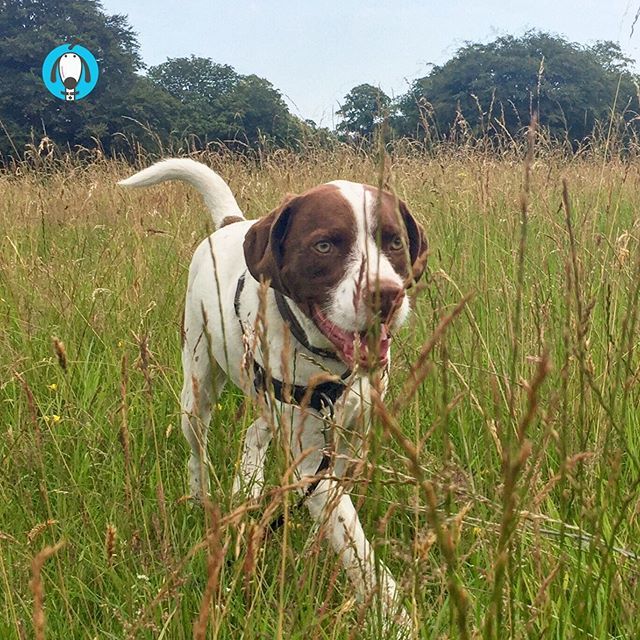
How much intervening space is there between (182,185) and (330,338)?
3.84 m

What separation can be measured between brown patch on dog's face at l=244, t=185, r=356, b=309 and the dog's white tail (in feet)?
3.06

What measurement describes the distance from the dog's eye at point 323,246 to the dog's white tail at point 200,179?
1.07 meters

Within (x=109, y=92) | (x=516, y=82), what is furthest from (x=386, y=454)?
(x=109, y=92)

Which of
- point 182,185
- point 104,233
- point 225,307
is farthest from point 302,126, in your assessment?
point 225,307

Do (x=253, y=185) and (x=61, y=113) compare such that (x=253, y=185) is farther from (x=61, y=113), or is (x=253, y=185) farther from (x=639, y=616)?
(x=61, y=113)

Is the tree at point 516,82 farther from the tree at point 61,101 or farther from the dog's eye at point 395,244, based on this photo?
the dog's eye at point 395,244

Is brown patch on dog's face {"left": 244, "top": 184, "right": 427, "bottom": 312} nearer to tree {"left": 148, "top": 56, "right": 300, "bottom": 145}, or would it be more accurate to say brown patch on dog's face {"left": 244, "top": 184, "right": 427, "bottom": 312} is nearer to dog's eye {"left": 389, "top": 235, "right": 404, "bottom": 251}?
dog's eye {"left": 389, "top": 235, "right": 404, "bottom": 251}

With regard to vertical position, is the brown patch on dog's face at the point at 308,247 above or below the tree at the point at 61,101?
below

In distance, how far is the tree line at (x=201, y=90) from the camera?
49.0 feet

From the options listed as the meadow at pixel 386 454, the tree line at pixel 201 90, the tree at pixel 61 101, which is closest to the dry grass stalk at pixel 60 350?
the meadow at pixel 386 454

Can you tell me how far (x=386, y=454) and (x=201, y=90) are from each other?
31126 mm

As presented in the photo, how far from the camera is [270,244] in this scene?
196cm

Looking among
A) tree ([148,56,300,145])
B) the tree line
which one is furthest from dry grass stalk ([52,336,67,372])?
the tree line

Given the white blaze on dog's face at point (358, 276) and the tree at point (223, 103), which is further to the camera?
the tree at point (223, 103)
